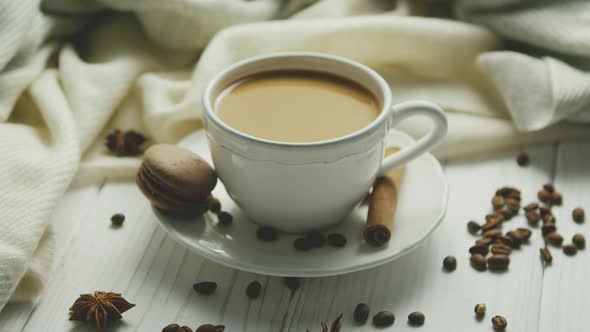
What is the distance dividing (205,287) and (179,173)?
211 millimetres

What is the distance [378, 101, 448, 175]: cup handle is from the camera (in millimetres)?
1224

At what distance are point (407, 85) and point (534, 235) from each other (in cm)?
55

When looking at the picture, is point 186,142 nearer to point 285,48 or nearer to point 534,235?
point 285,48

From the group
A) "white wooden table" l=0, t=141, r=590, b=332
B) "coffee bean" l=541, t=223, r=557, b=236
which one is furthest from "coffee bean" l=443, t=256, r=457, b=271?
"coffee bean" l=541, t=223, r=557, b=236

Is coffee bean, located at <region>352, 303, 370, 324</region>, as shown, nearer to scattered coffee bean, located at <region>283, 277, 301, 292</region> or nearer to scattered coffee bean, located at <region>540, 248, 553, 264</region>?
scattered coffee bean, located at <region>283, 277, 301, 292</region>

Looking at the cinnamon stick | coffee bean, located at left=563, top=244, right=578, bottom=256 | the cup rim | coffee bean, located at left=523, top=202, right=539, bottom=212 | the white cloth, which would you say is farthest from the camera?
the white cloth

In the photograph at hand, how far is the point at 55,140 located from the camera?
57.9 inches

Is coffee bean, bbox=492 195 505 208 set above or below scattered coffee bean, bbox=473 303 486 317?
below

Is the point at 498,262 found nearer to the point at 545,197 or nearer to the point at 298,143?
the point at 545,197

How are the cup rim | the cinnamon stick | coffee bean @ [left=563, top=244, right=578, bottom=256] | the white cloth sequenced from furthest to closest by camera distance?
the white cloth, coffee bean @ [left=563, top=244, right=578, bottom=256], the cinnamon stick, the cup rim

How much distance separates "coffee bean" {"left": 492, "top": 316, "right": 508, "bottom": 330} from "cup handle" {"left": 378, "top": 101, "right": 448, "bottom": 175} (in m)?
0.34

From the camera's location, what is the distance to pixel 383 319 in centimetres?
114

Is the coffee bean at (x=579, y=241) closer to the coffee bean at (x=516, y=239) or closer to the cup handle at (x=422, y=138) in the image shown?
the coffee bean at (x=516, y=239)

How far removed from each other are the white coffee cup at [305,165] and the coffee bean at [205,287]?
0.48 feet
